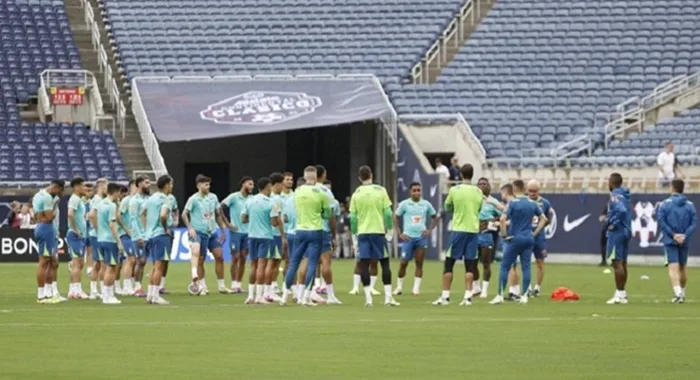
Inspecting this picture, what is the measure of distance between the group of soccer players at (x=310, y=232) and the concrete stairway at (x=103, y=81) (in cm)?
2033

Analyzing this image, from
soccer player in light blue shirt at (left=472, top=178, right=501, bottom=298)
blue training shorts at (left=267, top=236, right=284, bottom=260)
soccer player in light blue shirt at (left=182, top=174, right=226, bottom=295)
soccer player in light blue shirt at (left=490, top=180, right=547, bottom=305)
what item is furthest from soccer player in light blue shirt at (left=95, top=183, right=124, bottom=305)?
soccer player in light blue shirt at (left=490, top=180, right=547, bottom=305)

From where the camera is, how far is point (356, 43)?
59438 millimetres

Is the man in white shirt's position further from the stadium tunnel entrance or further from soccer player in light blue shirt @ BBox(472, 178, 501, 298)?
soccer player in light blue shirt @ BBox(472, 178, 501, 298)

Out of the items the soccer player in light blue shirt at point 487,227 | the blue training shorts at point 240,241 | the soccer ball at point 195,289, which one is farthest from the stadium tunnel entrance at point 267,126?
the soccer player in light blue shirt at point 487,227

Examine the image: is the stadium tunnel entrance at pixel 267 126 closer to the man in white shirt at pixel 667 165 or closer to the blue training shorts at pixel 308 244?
the man in white shirt at pixel 667 165

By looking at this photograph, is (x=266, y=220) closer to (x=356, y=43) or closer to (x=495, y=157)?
(x=495, y=157)

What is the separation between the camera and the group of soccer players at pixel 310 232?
28.9 meters

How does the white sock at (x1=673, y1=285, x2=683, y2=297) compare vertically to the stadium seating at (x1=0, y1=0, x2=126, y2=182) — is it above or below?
below

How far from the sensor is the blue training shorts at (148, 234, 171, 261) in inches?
1183

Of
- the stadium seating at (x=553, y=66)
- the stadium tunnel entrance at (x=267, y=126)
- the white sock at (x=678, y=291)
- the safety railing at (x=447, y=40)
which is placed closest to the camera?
the white sock at (x=678, y=291)

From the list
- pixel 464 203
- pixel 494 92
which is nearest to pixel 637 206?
pixel 494 92

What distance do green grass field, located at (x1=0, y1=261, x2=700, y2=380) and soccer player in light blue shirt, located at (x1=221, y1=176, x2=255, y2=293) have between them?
8.05 ft

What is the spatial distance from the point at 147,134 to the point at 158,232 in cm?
2365

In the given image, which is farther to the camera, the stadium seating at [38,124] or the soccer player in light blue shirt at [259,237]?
the stadium seating at [38,124]
